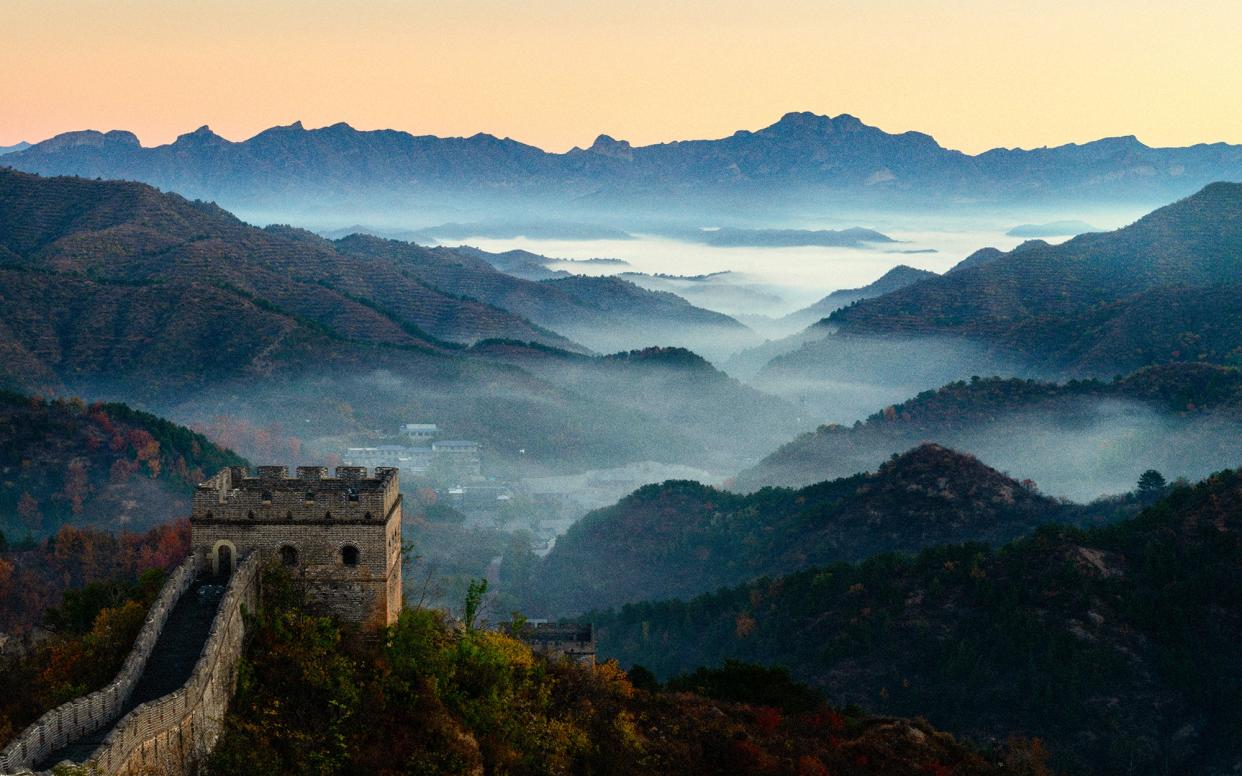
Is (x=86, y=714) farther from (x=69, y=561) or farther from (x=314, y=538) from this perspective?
Result: (x=69, y=561)

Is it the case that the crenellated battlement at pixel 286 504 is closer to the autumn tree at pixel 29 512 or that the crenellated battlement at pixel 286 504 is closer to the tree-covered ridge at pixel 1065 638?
the tree-covered ridge at pixel 1065 638

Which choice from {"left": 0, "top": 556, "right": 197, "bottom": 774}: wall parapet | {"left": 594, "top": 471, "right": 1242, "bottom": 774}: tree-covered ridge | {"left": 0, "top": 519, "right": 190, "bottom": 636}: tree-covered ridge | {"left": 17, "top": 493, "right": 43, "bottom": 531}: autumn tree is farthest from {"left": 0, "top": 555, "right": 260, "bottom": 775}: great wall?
{"left": 17, "top": 493, "right": 43, "bottom": 531}: autumn tree

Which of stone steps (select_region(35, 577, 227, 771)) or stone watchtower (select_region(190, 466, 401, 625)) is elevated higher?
stone watchtower (select_region(190, 466, 401, 625))

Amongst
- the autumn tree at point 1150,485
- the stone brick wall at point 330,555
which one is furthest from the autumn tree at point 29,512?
the stone brick wall at point 330,555

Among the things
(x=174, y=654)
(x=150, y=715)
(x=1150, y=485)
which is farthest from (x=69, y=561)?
(x=150, y=715)

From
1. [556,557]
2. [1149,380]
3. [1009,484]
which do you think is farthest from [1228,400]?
[556,557]

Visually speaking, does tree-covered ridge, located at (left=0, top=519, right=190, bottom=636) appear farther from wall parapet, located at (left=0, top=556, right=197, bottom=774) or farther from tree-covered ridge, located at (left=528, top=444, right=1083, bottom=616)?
wall parapet, located at (left=0, top=556, right=197, bottom=774)

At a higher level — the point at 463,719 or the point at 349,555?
the point at 349,555
